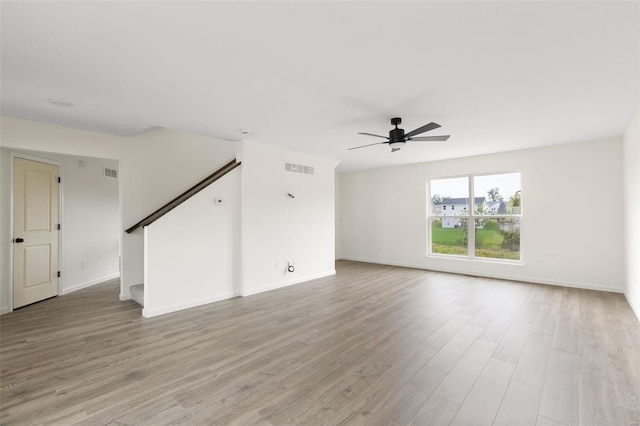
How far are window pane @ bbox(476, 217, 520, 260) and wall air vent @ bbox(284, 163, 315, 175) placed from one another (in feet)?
12.8

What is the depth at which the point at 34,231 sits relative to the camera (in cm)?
445

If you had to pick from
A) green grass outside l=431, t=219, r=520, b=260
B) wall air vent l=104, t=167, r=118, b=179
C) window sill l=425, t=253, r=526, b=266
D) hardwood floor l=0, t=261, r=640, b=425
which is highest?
wall air vent l=104, t=167, r=118, b=179

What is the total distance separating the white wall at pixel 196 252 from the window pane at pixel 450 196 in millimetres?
4729

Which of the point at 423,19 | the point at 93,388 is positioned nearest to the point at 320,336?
the point at 93,388

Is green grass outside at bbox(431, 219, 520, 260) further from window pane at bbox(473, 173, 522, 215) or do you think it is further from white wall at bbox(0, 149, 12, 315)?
white wall at bbox(0, 149, 12, 315)

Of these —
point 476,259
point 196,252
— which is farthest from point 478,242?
point 196,252

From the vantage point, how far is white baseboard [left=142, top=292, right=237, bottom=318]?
3821mm

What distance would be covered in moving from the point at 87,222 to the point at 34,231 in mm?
979

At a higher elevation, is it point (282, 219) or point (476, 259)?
point (282, 219)

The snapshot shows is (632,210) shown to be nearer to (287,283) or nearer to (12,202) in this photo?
(287,283)

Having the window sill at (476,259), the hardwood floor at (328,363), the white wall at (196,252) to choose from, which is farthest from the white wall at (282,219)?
the window sill at (476,259)

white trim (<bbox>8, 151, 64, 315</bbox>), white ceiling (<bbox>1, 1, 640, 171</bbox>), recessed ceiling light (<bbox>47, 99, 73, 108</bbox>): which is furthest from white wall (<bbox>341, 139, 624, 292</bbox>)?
white trim (<bbox>8, 151, 64, 315</bbox>)

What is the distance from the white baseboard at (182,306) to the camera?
150 inches

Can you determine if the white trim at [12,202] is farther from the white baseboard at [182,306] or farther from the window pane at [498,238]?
the window pane at [498,238]
